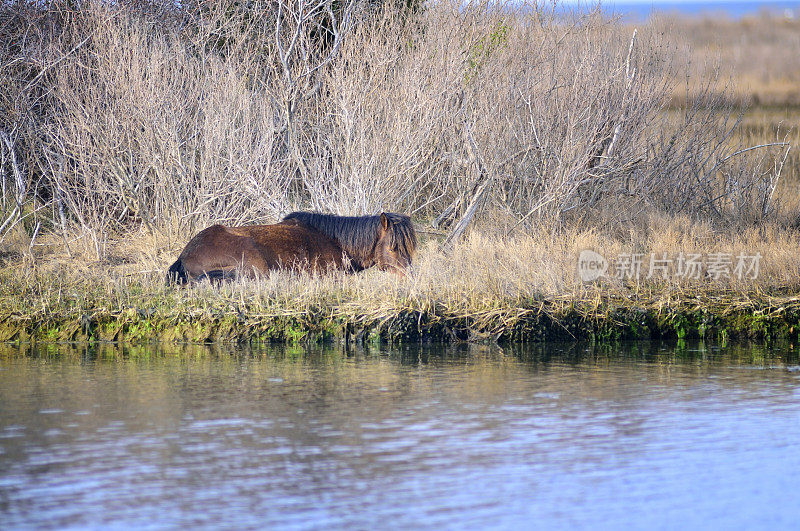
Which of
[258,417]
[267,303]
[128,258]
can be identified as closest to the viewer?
[258,417]

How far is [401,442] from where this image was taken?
19.0 feet

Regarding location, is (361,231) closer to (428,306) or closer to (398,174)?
(428,306)

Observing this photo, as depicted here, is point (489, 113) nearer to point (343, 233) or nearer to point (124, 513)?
point (343, 233)

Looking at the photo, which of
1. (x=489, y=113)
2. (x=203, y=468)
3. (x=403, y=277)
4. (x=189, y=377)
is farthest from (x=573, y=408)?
(x=489, y=113)

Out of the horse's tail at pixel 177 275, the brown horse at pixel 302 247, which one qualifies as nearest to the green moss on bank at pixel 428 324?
the horse's tail at pixel 177 275

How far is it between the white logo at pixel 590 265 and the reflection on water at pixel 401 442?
175cm

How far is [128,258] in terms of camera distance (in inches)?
517

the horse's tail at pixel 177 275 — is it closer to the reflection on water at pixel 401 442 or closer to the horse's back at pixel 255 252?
the horse's back at pixel 255 252

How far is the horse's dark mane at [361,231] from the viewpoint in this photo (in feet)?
35.0

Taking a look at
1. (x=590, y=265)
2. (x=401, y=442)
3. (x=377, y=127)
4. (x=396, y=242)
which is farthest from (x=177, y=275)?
(x=401, y=442)

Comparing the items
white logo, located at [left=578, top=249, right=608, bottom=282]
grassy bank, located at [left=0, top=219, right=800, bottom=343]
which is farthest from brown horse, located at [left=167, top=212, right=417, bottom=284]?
white logo, located at [left=578, top=249, right=608, bottom=282]

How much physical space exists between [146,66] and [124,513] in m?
10.1

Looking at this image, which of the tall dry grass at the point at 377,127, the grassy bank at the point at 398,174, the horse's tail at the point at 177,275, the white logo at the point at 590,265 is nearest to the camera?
the grassy bank at the point at 398,174

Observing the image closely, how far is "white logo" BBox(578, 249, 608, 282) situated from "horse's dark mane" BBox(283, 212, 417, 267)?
6.24 ft
